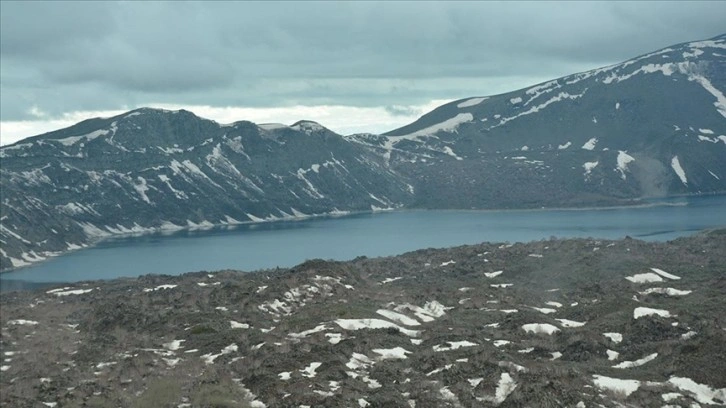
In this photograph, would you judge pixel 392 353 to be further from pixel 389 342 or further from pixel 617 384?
pixel 617 384

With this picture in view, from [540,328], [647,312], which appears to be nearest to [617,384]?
[540,328]

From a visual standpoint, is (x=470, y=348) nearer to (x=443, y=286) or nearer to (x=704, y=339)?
(x=704, y=339)

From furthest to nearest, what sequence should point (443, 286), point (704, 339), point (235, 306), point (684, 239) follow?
point (684, 239) < point (443, 286) < point (235, 306) < point (704, 339)

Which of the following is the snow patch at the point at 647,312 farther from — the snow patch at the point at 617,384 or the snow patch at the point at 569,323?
the snow patch at the point at 617,384

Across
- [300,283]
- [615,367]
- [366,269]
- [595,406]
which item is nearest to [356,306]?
[300,283]

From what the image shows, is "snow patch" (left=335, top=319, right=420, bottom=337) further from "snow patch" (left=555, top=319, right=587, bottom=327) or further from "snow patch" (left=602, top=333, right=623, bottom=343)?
"snow patch" (left=602, top=333, right=623, bottom=343)

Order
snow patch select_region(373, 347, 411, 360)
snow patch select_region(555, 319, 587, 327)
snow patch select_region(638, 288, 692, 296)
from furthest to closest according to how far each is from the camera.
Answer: snow patch select_region(638, 288, 692, 296) < snow patch select_region(555, 319, 587, 327) < snow patch select_region(373, 347, 411, 360)

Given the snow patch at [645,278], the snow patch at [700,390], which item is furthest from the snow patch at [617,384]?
the snow patch at [645,278]

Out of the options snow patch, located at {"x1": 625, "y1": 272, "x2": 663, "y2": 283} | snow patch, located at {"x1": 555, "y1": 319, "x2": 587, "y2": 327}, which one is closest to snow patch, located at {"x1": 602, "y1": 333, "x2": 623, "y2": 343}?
snow patch, located at {"x1": 555, "y1": 319, "x2": 587, "y2": 327}
